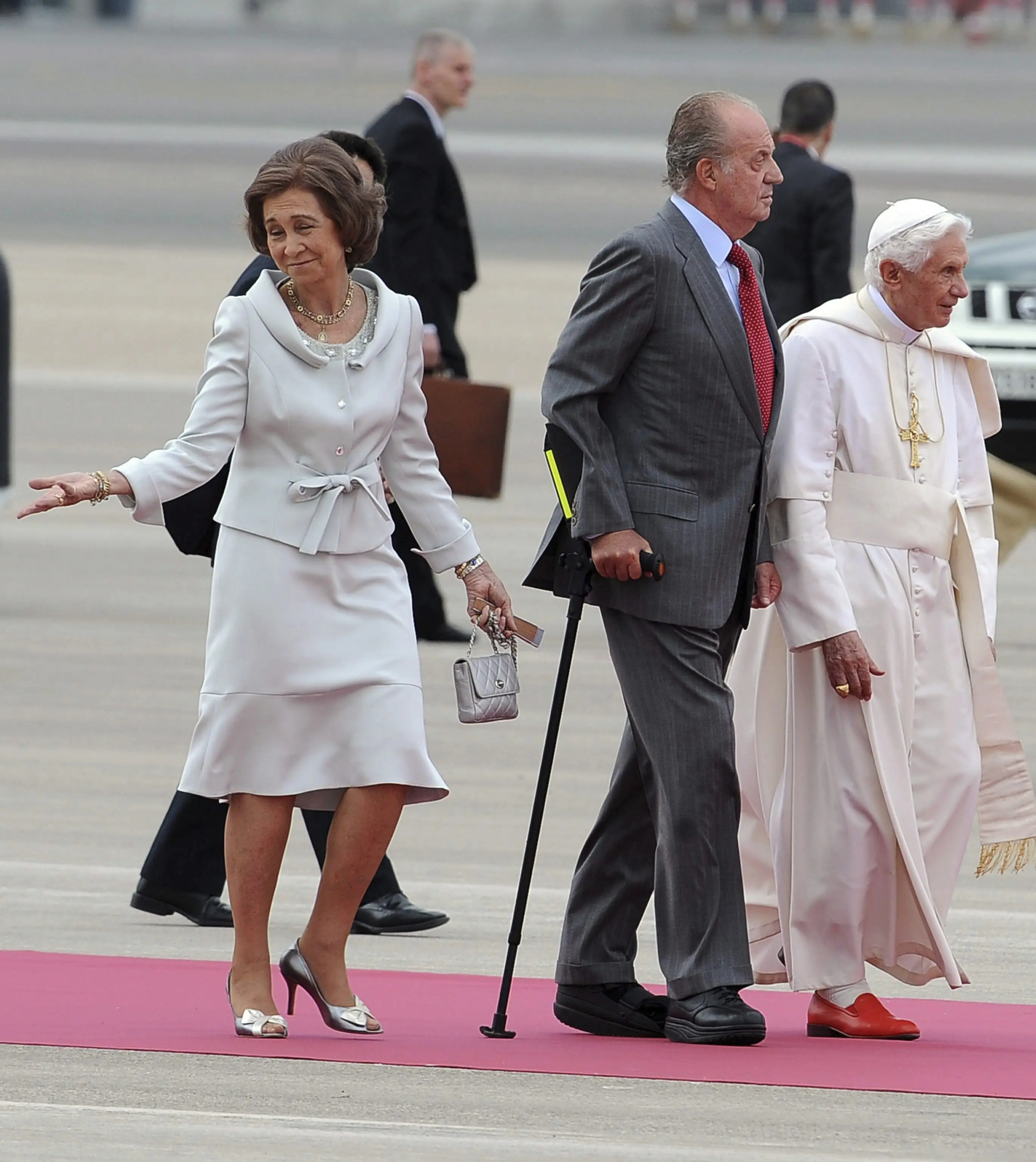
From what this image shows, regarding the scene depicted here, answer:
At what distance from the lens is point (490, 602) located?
5004mm

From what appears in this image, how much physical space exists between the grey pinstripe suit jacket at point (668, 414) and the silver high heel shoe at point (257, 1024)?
3.23ft

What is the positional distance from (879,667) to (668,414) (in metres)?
0.68

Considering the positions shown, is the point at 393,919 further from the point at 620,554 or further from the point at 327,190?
the point at 327,190

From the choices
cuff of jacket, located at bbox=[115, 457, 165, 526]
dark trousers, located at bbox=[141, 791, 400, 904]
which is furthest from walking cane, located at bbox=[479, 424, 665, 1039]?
dark trousers, located at bbox=[141, 791, 400, 904]

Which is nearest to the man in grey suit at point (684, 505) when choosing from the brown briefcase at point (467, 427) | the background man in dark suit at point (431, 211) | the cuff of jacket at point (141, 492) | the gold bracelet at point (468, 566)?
the gold bracelet at point (468, 566)

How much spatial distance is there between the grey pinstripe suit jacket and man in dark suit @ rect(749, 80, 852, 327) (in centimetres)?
520

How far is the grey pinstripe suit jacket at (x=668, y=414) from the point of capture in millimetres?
4941

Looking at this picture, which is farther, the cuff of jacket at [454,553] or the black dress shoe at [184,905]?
the black dress shoe at [184,905]

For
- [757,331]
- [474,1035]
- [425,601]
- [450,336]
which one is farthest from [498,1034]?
[450,336]

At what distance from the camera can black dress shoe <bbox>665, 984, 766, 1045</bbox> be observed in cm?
488

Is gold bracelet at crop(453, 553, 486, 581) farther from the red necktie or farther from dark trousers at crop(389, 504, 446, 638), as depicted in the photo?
dark trousers at crop(389, 504, 446, 638)

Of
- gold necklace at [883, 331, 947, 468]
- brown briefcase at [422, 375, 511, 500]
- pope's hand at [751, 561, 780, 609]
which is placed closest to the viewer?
pope's hand at [751, 561, 780, 609]

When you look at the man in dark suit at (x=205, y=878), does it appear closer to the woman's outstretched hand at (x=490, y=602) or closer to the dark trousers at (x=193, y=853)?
the dark trousers at (x=193, y=853)

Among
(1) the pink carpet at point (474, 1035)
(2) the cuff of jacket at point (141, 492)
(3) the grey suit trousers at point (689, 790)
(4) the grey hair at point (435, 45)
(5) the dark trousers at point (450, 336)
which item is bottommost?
(1) the pink carpet at point (474, 1035)
